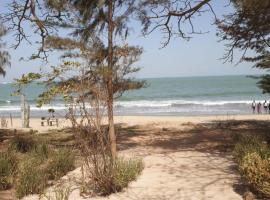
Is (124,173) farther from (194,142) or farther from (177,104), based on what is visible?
(177,104)

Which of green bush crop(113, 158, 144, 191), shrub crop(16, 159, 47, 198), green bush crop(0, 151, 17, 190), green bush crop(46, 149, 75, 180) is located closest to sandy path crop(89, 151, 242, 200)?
green bush crop(113, 158, 144, 191)

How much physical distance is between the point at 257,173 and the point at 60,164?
4712mm

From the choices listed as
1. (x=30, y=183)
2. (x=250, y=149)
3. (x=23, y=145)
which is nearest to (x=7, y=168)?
(x=30, y=183)

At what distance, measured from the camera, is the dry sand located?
25.6 ft

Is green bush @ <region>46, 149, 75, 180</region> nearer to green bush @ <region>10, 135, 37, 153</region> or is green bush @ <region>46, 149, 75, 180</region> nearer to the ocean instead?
green bush @ <region>10, 135, 37, 153</region>

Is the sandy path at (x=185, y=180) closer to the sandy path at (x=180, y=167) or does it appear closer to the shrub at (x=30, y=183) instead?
the sandy path at (x=180, y=167)

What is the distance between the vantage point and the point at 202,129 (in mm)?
17906

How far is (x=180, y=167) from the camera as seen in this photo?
33.1 ft

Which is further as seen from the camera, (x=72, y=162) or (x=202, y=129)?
(x=202, y=129)

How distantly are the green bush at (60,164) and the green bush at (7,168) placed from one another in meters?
0.76

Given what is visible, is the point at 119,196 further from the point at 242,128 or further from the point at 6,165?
the point at 242,128

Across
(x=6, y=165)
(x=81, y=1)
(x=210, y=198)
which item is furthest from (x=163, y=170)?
(x=81, y=1)

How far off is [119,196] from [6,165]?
9.78 feet

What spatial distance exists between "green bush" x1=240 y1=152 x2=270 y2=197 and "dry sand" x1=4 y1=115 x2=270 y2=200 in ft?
1.30
